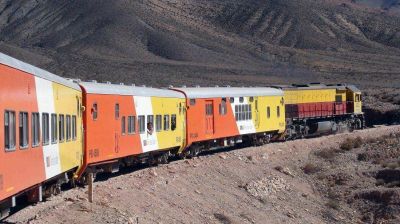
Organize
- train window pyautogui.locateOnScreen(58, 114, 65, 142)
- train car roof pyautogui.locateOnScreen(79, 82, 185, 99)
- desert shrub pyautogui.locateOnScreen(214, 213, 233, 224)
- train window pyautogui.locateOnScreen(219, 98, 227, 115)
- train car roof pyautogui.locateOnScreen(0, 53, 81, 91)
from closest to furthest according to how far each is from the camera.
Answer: train car roof pyautogui.locateOnScreen(0, 53, 81, 91) → train window pyautogui.locateOnScreen(58, 114, 65, 142) → train car roof pyautogui.locateOnScreen(79, 82, 185, 99) → desert shrub pyautogui.locateOnScreen(214, 213, 233, 224) → train window pyautogui.locateOnScreen(219, 98, 227, 115)

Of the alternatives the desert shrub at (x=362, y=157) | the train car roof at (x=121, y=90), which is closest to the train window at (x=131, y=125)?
the train car roof at (x=121, y=90)

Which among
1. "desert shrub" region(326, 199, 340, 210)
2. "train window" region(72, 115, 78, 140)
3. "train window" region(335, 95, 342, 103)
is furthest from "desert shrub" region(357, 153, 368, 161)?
"train window" region(72, 115, 78, 140)

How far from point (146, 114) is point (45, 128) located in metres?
12.1

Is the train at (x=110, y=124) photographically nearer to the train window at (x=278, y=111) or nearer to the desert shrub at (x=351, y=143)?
the train window at (x=278, y=111)

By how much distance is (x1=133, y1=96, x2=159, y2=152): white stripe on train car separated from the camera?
88.1 feet

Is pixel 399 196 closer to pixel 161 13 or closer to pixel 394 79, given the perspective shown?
pixel 394 79

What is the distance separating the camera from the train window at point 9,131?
39.2 feet

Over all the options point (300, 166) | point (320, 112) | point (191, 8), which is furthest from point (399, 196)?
point (191, 8)

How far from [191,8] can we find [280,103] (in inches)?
3872

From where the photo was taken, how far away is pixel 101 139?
909 inches

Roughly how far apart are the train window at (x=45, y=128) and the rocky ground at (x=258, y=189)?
55.9 inches

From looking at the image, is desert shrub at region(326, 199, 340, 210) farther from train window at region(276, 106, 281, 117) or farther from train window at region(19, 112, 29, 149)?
train window at region(19, 112, 29, 149)

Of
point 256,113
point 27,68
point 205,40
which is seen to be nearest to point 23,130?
point 27,68

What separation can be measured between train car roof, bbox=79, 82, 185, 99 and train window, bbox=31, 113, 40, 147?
24.0ft
